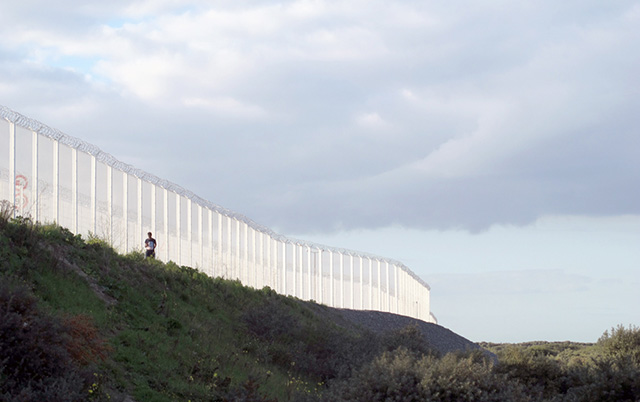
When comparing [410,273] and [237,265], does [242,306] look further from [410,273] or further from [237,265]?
[410,273]

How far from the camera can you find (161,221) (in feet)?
99.6

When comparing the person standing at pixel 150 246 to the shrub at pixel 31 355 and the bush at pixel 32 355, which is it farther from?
the shrub at pixel 31 355

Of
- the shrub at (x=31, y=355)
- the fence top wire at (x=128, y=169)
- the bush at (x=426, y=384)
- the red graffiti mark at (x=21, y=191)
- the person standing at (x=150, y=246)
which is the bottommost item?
the bush at (x=426, y=384)

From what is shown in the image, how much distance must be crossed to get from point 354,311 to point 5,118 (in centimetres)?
2921

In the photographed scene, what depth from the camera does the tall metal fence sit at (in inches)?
859

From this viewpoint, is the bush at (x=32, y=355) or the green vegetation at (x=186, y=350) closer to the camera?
the bush at (x=32, y=355)

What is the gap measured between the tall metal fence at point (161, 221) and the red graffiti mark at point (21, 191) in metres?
0.03

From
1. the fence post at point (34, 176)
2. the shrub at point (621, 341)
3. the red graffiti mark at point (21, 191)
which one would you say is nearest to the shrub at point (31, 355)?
the red graffiti mark at point (21, 191)

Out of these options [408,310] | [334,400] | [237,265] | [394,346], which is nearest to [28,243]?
[334,400]

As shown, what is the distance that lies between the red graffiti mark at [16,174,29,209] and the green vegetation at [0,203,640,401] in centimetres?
137

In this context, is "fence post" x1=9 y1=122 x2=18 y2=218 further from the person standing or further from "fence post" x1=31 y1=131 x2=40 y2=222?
the person standing

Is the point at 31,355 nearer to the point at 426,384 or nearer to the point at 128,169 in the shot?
the point at 426,384

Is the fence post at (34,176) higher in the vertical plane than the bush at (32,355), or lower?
higher

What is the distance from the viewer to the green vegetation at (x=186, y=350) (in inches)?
450
